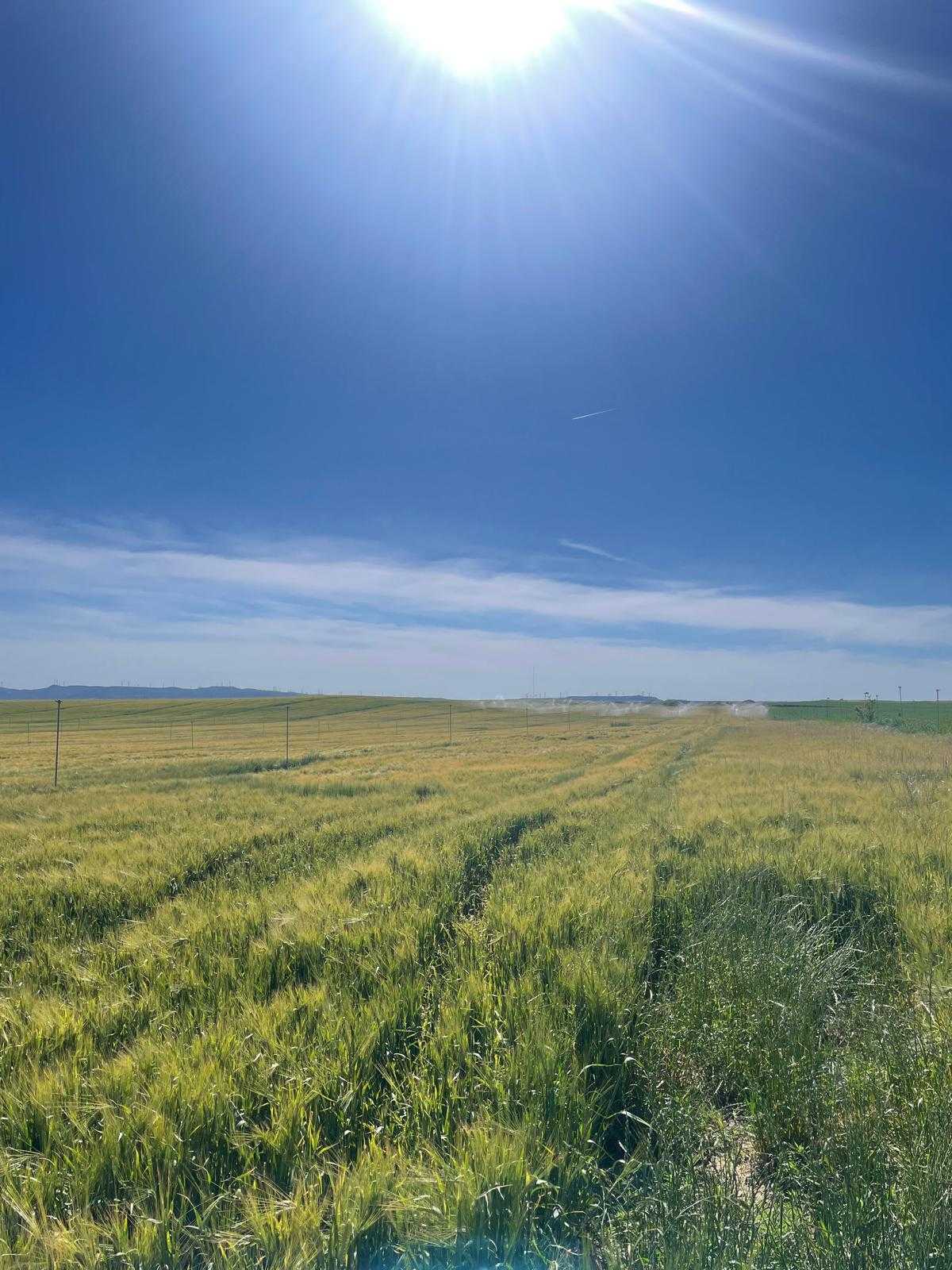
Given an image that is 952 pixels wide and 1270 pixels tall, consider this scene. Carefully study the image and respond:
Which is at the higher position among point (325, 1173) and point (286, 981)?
point (325, 1173)

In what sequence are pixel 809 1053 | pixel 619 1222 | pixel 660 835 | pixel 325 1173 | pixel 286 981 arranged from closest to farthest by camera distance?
pixel 619 1222 < pixel 325 1173 < pixel 809 1053 < pixel 286 981 < pixel 660 835

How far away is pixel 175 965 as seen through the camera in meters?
5.15

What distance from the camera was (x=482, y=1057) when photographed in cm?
369

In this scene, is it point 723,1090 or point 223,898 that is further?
point 223,898

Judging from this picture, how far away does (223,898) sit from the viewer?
7172 mm

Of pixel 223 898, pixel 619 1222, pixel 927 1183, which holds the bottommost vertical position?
pixel 223 898

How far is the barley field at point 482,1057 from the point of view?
2.46m

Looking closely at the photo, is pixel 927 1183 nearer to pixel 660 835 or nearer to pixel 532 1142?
pixel 532 1142

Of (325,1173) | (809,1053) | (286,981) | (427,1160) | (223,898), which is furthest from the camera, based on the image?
(223,898)

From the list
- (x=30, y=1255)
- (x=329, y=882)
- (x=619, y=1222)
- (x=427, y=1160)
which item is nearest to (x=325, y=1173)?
(x=427, y=1160)

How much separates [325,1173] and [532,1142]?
0.98 meters

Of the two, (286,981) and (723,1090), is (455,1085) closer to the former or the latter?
(723,1090)

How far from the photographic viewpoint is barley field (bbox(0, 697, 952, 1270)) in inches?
96.8

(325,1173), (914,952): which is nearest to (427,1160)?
(325,1173)
